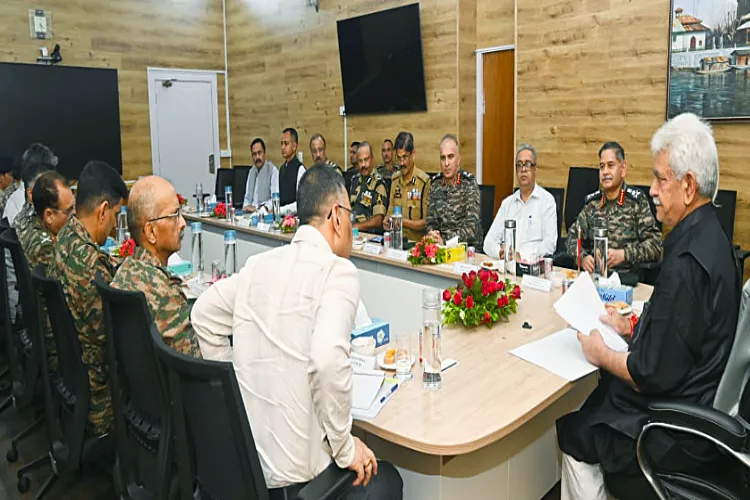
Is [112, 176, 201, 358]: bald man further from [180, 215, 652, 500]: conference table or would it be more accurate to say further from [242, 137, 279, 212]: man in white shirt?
[242, 137, 279, 212]: man in white shirt

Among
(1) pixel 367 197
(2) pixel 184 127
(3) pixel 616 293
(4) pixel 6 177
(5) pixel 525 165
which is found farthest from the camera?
(2) pixel 184 127

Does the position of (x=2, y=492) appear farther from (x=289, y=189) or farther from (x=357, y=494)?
(x=289, y=189)

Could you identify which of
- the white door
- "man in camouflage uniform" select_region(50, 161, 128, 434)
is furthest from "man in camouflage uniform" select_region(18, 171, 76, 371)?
the white door

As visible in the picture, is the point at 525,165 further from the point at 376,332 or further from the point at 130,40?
the point at 130,40

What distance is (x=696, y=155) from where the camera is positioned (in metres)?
1.82

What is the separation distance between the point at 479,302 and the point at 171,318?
3.73 feet

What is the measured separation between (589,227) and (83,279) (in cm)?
295

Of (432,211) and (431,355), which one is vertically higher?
(432,211)

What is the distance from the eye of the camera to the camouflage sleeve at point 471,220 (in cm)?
449

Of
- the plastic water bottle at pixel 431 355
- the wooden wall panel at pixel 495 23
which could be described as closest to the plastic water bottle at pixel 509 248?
the plastic water bottle at pixel 431 355

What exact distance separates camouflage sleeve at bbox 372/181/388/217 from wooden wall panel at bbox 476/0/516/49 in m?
2.02

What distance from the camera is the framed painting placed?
434 centimetres

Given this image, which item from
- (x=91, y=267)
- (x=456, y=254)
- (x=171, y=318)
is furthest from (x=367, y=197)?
(x=171, y=318)

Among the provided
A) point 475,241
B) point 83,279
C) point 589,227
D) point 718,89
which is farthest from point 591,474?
point 718,89
